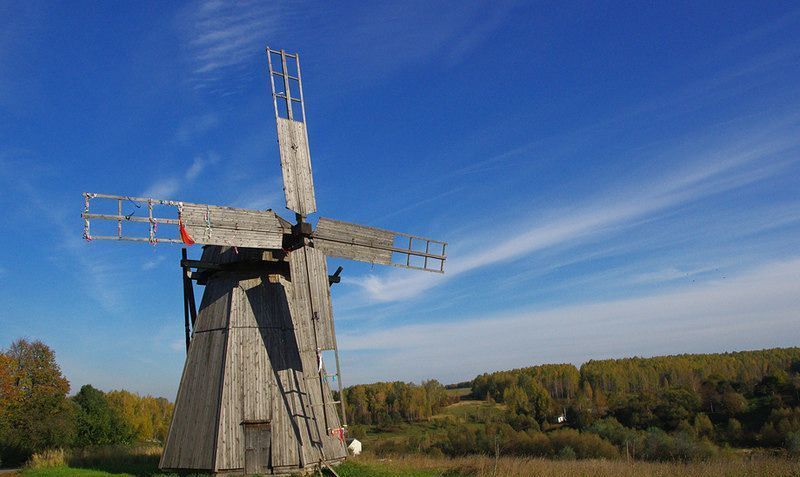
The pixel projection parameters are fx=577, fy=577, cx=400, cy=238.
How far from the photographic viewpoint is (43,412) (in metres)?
36.7

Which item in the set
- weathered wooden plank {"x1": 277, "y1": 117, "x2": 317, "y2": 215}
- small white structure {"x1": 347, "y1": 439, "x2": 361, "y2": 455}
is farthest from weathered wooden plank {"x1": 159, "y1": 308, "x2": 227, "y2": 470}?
small white structure {"x1": 347, "y1": 439, "x2": 361, "y2": 455}

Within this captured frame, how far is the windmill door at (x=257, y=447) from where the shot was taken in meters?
15.3

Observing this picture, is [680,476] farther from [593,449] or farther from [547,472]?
[593,449]

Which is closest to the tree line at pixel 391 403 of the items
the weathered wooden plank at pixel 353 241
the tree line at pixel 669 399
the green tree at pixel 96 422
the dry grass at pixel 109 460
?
the tree line at pixel 669 399

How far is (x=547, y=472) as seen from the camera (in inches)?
572

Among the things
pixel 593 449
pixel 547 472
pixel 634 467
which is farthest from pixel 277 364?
pixel 593 449

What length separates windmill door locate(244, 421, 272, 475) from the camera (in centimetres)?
1528

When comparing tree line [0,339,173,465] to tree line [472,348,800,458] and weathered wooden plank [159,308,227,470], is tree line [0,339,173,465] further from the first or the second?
tree line [472,348,800,458]

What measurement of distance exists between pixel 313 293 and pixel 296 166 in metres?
4.27

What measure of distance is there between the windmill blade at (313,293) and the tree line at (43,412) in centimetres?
1661

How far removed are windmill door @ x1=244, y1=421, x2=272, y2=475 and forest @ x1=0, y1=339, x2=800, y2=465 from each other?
6257 mm

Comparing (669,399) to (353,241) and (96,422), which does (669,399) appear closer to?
(96,422)

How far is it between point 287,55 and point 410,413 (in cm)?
8710

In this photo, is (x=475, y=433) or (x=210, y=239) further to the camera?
(x=475, y=433)
